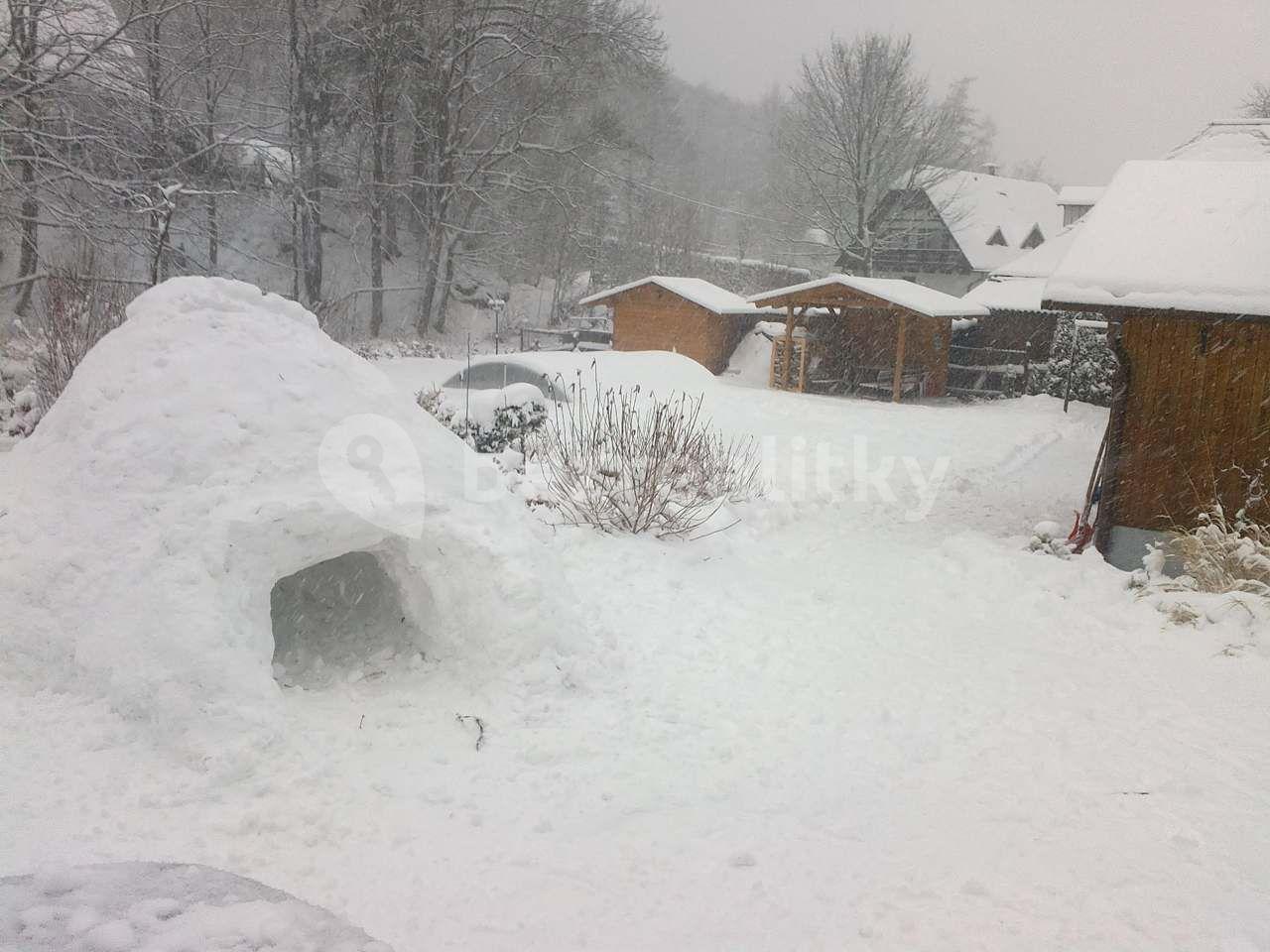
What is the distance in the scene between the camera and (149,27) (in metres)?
10.6

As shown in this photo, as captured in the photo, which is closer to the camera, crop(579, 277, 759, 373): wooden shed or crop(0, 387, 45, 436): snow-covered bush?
crop(0, 387, 45, 436): snow-covered bush

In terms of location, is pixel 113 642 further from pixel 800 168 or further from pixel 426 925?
pixel 800 168

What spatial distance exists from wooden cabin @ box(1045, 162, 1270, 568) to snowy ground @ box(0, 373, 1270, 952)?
7.04ft

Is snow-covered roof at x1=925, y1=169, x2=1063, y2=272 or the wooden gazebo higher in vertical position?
snow-covered roof at x1=925, y1=169, x2=1063, y2=272

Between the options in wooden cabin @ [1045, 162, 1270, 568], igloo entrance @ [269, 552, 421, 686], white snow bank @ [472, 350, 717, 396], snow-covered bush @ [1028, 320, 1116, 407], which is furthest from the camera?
snow-covered bush @ [1028, 320, 1116, 407]

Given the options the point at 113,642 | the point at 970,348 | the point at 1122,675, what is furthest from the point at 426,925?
the point at 970,348

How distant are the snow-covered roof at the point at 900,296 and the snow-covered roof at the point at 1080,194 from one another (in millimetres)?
9224

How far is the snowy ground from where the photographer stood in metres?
3.19

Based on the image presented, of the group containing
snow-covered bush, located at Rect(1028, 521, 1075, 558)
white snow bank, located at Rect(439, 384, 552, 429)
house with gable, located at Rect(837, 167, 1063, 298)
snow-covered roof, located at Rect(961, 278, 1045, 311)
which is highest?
house with gable, located at Rect(837, 167, 1063, 298)

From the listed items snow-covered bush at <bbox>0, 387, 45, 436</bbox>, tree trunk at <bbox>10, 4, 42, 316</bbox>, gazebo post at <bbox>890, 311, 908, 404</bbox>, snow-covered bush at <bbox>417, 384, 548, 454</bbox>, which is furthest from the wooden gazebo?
snow-covered bush at <bbox>0, 387, 45, 436</bbox>

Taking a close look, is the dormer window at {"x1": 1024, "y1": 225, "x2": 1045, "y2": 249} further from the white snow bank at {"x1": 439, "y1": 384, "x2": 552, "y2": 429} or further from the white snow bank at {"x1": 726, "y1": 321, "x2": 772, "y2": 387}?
the white snow bank at {"x1": 439, "y1": 384, "x2": 552, "y2": 429}

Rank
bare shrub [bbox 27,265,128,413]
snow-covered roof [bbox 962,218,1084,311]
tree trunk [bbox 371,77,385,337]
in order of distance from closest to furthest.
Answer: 1. bare shrub [bbox 27,265,128,413]
2. snow-covered roof [bbox 962,218,1084,311]
3. tree trunk [bbox 371,77,385,337]

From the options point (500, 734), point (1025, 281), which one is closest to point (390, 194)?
point (1025, 281)

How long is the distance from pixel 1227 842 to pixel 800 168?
99.4 feet
